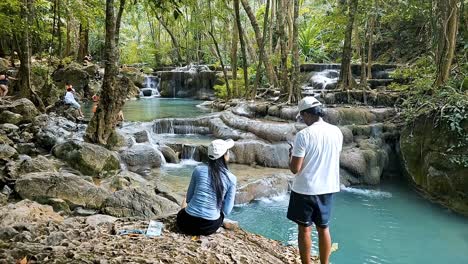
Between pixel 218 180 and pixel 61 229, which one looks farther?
pixel 61 229

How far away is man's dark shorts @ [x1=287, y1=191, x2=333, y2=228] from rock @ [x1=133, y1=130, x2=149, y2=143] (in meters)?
8.05

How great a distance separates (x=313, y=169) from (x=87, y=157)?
6.13m

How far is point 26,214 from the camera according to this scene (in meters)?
4.72

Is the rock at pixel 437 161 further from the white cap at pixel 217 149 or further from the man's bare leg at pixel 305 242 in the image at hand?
the white cap at pixel 217 149

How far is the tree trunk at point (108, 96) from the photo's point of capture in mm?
8562

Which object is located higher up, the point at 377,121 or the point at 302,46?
the point at 302,46

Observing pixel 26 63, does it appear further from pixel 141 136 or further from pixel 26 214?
pixel 26 214

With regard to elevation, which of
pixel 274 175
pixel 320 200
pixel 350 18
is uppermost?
pixel 350 18

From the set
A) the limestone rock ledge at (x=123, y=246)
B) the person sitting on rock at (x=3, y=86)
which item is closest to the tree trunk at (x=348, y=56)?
the limestone rock ledge at (x=123, y=246)

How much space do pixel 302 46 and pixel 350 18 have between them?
944 centimetres

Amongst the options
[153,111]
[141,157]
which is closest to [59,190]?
[141,157]

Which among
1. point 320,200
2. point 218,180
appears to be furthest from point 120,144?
point 320,200

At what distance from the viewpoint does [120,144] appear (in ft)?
31.6

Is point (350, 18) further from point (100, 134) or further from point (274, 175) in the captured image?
point (100, 134)
